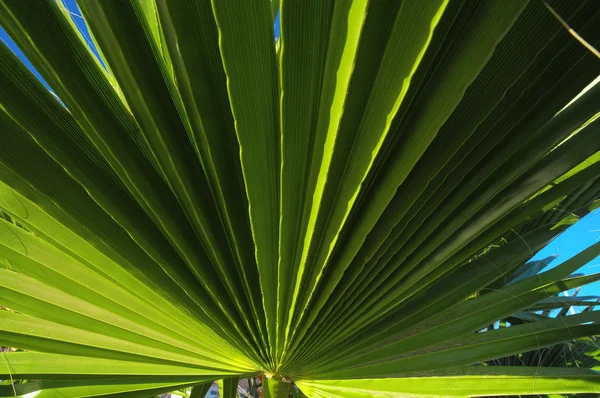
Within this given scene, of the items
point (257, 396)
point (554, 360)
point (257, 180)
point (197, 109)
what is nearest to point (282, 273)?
point (257, 180)

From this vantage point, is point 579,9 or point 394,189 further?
point 394,189

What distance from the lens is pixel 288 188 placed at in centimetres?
76

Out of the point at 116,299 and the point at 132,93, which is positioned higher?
the point at 132,93

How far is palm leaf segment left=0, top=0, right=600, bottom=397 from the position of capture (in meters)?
0.56

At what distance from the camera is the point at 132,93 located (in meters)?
0.67

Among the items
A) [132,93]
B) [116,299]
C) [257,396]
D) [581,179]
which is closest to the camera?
[132,93]

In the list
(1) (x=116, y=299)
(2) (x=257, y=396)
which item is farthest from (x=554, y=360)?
(1) (x=116, y=299)

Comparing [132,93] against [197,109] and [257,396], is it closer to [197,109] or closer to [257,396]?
[197,109]

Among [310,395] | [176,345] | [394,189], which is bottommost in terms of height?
[310,395]

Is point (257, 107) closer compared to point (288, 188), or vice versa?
point (257, 107)

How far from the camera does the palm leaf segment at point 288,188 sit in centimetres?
56

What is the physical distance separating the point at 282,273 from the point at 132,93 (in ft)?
1.58

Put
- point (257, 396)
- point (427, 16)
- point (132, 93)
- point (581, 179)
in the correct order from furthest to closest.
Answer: point (257, 396) → point (581, 179) → point (132, 93) → point (427, 16)

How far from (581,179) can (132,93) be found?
89cm
